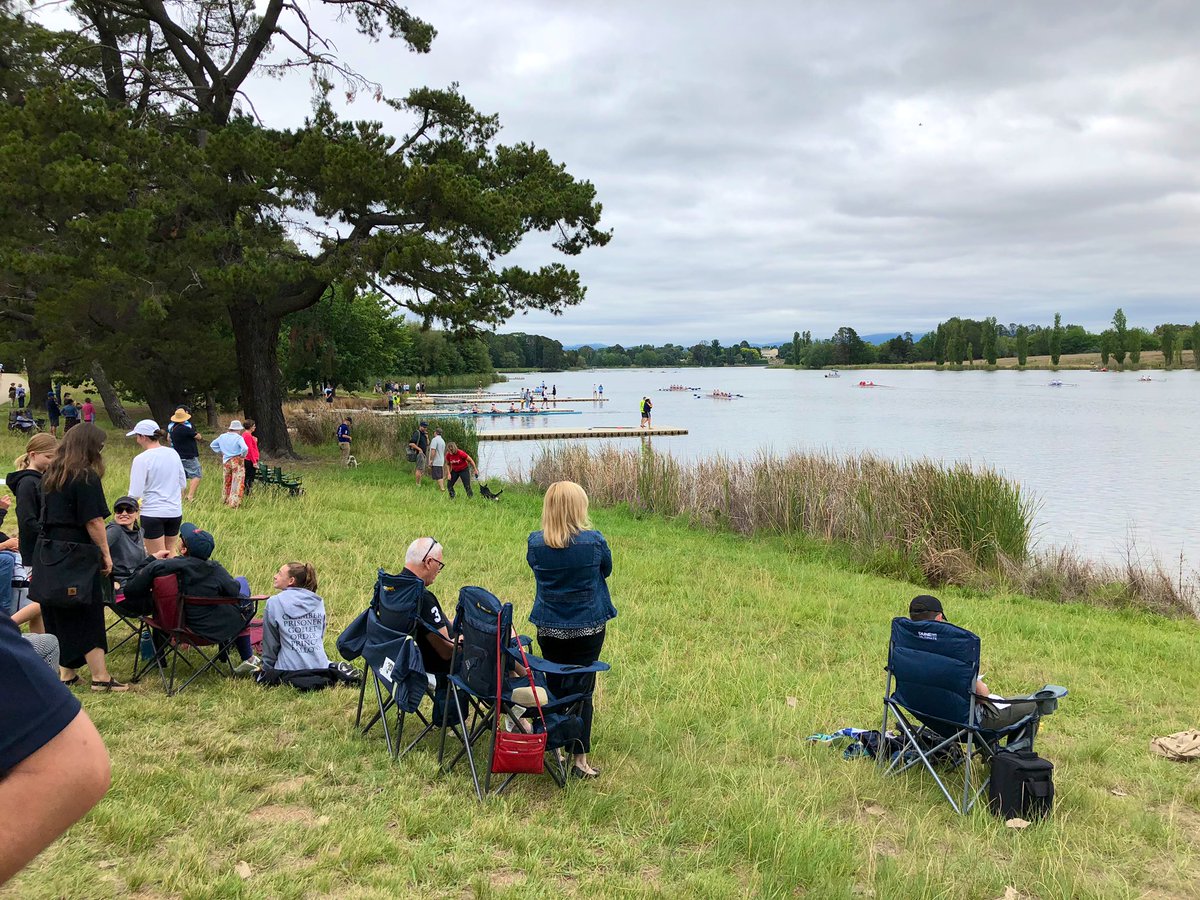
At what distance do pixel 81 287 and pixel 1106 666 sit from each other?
1944cm

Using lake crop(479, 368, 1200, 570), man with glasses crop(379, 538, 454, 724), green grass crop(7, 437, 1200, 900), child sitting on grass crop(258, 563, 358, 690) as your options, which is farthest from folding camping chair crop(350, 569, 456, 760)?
lake crop(479, 368, 1200, 570)

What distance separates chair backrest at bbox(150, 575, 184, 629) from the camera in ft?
19.2

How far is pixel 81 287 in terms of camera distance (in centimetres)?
1828

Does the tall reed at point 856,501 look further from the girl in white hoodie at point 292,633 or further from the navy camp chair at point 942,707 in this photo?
the girl in white hoodie at point 292,633

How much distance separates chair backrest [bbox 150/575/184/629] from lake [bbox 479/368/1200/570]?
13.9 meters

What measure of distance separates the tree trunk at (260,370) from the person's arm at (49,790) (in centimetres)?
2182

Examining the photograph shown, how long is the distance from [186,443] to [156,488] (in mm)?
4476

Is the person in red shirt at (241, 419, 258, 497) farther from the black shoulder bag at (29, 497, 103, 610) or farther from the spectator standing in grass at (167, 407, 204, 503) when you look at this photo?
the black shoulder bag at (29, 497, 103, 610)

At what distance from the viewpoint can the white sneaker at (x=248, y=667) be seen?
6137 mm

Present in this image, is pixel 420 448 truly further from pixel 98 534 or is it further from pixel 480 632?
pixel 480 632

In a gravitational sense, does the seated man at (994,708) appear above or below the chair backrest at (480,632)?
below

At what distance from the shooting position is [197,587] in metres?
5.91

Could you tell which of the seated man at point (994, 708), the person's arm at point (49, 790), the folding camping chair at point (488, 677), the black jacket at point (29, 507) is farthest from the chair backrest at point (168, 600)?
the person's arm at point (49, 790)

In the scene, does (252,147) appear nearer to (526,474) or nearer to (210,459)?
(210,459)
